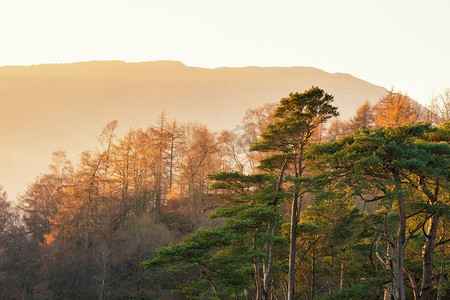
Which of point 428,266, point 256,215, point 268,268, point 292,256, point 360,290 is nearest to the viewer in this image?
point 428,266

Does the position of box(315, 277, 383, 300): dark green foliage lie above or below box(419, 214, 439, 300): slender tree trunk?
below

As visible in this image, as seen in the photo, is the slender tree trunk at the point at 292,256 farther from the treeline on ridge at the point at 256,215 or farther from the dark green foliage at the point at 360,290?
the dark green foliage at the point at 360,290

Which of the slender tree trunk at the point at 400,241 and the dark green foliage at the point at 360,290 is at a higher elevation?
the slender tree trunk at the point at 400,241

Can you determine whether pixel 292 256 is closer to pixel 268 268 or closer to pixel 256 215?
pixel 268 268

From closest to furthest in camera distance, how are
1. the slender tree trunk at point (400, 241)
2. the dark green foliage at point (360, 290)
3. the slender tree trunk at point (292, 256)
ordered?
the slender tree trunk at point (400, 241)
the dark green foliage at point (360, 290)
the slender tree trunk at point (292, 256)

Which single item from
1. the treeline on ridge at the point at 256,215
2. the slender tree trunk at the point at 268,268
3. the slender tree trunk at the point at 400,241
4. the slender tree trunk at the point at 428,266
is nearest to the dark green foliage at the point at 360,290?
the treeline on ridge at the point at 256,215

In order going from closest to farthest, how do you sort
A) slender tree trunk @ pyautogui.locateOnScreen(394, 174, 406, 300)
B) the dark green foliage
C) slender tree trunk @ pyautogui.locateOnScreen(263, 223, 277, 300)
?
slender tree trunk @ pyautogui.locateOnScreen(394, 174, 406, 300), the dark green foliage, slender tree trunk @ pyautogui.locateOnScreen(263, 223, 277, 300)

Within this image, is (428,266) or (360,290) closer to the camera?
(428,266)

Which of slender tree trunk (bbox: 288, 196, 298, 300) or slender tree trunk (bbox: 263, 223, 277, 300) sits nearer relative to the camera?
slender tree trunk (bbox: 288, 196, 298, 300)

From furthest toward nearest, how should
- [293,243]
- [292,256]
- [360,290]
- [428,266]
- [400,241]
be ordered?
[293,243] → [292,256] → [360,290] → [428,266] → [400,241]

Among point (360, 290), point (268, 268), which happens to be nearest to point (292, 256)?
point (268, 268)

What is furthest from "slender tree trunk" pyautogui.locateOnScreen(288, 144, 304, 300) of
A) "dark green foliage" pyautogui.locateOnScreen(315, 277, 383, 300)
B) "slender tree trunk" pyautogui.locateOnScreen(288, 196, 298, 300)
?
"dark green foliage" pyautogui.locateOnScreen(315, 277, 383, 300)

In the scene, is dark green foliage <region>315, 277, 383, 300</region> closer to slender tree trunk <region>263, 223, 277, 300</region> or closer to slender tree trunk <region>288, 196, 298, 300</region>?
slender tree trunk <region>288, 196, 298, 300</region>

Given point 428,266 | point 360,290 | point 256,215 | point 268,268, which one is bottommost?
point 360,290
